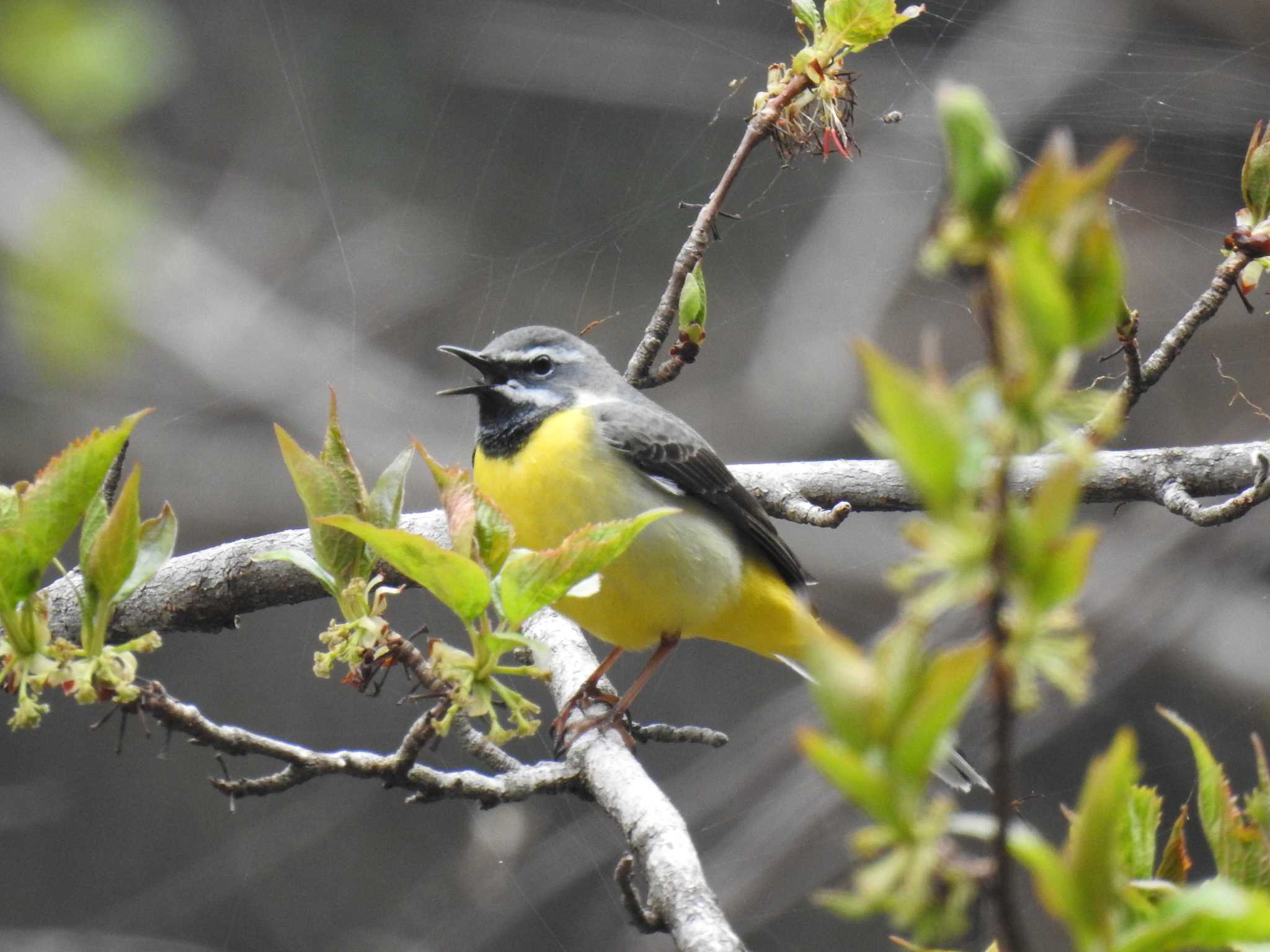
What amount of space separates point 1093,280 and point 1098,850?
0.28 metres

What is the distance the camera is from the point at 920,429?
1.60ft

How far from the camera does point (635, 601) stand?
249 centimetres

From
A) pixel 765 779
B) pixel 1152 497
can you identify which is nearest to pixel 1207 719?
pixel 765 779

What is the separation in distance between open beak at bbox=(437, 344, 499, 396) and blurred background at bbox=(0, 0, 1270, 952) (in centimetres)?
181

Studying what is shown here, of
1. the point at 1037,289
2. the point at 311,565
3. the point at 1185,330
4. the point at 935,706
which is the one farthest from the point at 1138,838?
the point at 1185,330

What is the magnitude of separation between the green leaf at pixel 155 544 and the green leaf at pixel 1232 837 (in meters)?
0.93

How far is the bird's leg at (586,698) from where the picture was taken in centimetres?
232

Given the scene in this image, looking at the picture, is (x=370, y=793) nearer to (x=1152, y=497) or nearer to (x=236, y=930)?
(x=236, y=930)

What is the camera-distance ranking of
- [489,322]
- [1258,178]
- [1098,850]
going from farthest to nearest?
[489,322] → [1258,178] → [1098,850]

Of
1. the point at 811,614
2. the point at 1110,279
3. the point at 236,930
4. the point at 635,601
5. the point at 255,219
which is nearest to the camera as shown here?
the point at 1110,279

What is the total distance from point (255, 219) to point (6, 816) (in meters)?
3.30

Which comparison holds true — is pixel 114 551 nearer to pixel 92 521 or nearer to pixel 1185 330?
pixel 92 521

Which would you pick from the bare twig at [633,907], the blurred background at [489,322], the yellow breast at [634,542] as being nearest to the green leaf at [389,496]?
the bare twig at [633,907]

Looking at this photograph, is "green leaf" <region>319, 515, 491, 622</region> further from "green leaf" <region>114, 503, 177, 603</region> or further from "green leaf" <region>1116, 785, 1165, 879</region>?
"green leaf" <region>1116, 785, 1165, 879</region>
